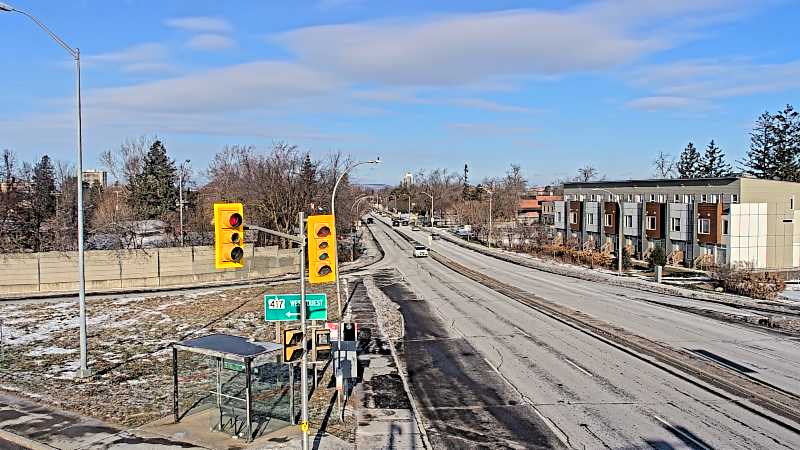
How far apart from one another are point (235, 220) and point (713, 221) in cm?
5458

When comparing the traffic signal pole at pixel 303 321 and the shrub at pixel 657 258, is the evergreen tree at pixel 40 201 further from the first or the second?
the shrub at pixel 657 258

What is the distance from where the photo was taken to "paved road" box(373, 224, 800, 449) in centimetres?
1515

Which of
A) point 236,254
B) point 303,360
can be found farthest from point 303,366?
point 236,254

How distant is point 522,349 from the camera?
2495 centimetres

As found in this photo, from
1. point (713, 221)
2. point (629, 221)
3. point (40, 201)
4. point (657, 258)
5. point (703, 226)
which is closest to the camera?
point (713, 221)

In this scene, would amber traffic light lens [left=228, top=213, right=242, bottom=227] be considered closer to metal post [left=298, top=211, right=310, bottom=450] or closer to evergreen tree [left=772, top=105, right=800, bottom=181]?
metal post [left=298, top=211, right=310, bottom=450]

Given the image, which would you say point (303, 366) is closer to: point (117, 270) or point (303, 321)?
point (303, 321)

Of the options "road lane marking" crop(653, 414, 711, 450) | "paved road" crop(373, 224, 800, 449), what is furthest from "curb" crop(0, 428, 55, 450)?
"road lane marking" crop(653, 414, 711, 450)

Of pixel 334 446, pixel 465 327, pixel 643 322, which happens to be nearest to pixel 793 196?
pixel 643 322

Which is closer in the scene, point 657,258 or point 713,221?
point 713,221

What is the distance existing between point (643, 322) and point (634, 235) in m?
41.0

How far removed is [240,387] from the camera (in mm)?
15773

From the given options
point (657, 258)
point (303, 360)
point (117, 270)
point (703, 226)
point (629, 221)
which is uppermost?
point (629, 221)

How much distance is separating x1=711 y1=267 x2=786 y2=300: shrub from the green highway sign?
116 feet
